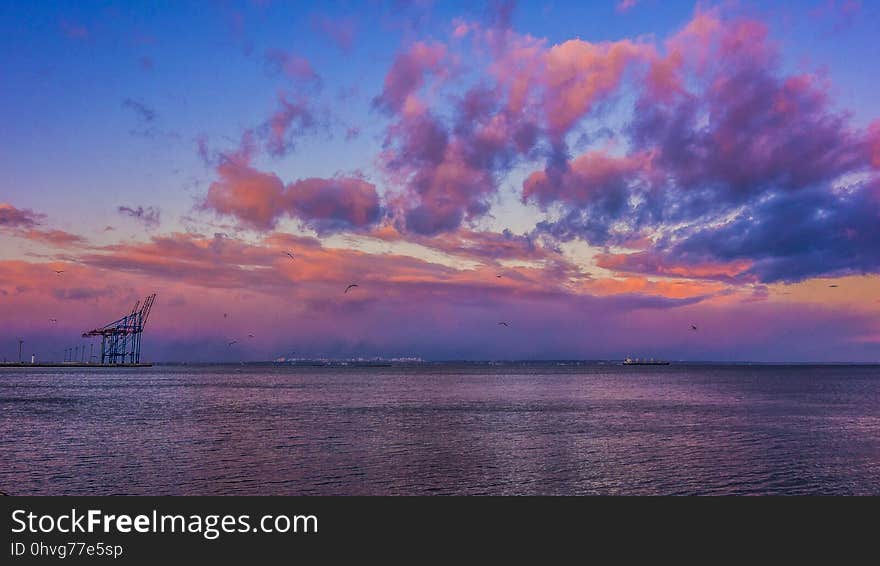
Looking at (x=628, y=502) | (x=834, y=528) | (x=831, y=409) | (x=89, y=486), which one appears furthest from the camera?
(x=831, y=409)

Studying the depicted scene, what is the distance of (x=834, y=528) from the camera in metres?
13.4

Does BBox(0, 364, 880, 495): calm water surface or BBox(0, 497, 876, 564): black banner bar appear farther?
BBox(0, 364, 880, 495): calm water surface

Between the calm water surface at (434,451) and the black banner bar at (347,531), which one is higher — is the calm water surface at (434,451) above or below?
below

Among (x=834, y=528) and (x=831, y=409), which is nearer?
(x=834, y=528)

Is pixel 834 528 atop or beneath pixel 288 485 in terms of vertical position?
atop

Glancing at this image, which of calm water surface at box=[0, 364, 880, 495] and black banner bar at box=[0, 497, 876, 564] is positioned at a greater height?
black banner bar at box=[0, 497, 876, 564]

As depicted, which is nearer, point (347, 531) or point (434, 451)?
point (347, 531)

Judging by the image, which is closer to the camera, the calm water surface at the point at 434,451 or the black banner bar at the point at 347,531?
the black banner bar at the point at 347,531

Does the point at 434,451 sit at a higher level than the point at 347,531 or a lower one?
lower

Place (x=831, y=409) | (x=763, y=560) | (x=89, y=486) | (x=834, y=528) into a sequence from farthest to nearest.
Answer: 1. (x=831, y=409)
2. (x=89, y=486)
3. (x=834, y=528)
4. (x=763, y=560)

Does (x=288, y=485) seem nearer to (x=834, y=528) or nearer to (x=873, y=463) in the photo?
(x=834, y=528)

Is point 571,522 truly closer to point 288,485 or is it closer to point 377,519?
point 377,519

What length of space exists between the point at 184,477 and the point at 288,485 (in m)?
7.34

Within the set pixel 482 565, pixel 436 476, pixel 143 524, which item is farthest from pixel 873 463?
pixel 143 524
